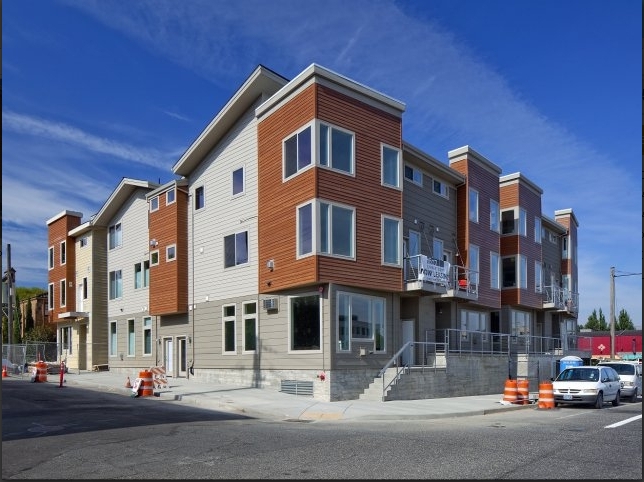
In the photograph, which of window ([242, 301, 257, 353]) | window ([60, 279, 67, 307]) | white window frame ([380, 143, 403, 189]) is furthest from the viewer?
window ([60, 279, 67, 307])

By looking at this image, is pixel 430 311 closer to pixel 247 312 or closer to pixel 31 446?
pixel 247 312

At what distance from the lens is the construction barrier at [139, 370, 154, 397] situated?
22.4 metres

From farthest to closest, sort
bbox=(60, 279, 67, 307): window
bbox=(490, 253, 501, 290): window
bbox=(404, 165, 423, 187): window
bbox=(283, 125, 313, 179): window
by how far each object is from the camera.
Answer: bbox=(60, 279, 67, 307): window < bbox=(490, 253, 501, 290): window < bbox=(404, 165, 423, 187): window < bbox=(283, 125, 313, 179): window

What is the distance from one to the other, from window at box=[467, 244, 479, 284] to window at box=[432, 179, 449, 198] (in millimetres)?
2726

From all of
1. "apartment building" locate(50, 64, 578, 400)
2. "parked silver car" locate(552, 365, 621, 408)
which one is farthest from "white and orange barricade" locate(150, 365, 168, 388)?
"parked silver car" locate(552, 365, 621, 408)

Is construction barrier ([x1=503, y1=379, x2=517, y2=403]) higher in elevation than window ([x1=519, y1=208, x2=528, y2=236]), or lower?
lower

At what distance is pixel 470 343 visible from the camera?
2909cm

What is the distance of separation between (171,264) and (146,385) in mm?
8621

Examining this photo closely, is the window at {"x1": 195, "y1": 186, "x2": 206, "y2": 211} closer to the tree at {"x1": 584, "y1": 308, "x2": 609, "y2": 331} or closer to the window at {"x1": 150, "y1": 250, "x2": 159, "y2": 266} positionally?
the window at {"x1": 150, "y1": 250, "x2": 159, "y2": 266}

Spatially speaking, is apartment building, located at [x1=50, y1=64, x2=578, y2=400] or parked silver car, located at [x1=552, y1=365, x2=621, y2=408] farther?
apartment building, located at [x1=50, y1=64, x2=578, y2=400]

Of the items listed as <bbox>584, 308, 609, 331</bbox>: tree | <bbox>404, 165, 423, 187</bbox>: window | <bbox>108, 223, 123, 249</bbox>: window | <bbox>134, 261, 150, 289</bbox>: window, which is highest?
<bbox>404, 165, 423, 187</bbox>: window

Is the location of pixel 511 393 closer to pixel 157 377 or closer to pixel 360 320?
pixel 360 320

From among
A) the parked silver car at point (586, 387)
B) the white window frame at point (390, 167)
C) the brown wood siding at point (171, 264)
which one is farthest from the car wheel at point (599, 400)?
the brown wood siding at point (171, 264)

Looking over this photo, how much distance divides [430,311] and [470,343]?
10.4ft
